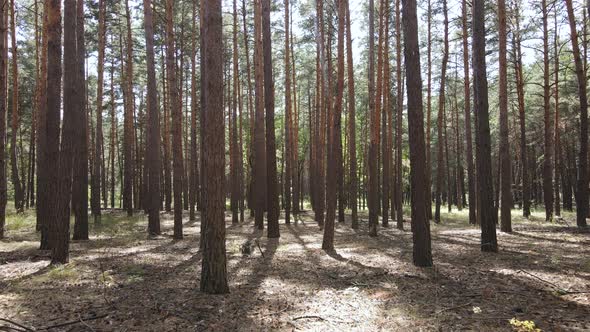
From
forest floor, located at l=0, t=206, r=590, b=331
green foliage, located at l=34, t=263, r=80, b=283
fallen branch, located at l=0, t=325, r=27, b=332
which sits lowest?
forest floor, located at l=0, t=206, r=590, b=331

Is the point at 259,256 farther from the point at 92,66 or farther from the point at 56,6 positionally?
the point at 92,66

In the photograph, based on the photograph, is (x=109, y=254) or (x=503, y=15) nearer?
(x=109, y=254)

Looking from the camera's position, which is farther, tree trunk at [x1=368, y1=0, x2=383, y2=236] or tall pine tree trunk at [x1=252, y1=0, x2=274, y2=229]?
tree trunk at [x1=368, y1=0, x2=383, y2=236]

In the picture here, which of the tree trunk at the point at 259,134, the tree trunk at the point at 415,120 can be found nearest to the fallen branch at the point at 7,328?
the tree trunk at the point at 415,120

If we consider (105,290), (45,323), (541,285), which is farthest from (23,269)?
(541,285)

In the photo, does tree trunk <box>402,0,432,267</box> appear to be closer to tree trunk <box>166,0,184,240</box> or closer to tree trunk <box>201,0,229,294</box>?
tree trunk <box>201,0,229,294</box>

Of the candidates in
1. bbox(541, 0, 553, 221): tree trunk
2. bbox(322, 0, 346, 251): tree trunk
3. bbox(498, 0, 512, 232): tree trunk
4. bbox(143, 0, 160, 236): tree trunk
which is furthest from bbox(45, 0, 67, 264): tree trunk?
bbox(541, 0, 553, 221): tree trunk

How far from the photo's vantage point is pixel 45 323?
463 cm

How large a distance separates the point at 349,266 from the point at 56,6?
8211 millimetres

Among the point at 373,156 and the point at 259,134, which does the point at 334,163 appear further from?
the point at 373,156

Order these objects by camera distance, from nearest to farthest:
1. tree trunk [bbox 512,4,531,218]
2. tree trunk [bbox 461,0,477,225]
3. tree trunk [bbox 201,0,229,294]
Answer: tree trunk [bbox 201,0,229,294], tree trunk [bbox 512,4,531,218], tree trunk [bbox 461,0,477,225]

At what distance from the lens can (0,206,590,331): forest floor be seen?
192 inches

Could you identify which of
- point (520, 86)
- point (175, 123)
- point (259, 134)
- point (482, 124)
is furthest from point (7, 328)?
point (520, 86)

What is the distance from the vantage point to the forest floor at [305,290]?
16.0 ft
